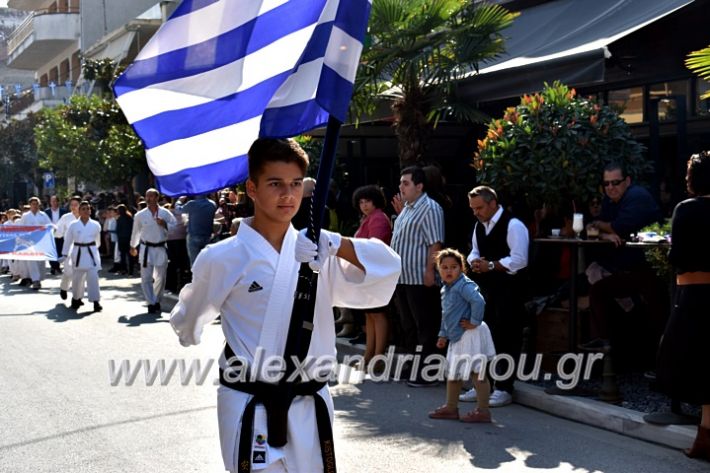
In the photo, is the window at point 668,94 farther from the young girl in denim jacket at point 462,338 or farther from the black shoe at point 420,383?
the young girl in denim jacket at point 462,338

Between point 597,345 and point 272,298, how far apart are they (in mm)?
5181

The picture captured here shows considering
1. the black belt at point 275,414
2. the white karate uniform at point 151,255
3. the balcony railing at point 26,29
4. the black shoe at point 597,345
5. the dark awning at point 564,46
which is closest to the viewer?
the black belt at point 275,414

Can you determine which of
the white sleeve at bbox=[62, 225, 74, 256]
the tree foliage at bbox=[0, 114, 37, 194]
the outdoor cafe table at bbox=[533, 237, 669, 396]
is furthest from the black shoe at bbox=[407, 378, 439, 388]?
the tree foliage at bbox=[0, 114, 37, 194]

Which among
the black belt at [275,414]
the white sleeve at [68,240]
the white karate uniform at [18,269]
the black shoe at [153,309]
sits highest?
the white sleeve at [68,240]

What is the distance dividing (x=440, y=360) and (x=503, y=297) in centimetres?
130

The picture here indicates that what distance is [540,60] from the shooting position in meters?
11.5

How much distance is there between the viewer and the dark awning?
1094 cm

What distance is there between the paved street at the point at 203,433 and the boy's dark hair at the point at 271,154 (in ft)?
10.9

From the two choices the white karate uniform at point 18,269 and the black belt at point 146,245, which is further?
the white karate uniform at point 18,269

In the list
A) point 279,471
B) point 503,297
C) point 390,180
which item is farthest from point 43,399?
point 390,180

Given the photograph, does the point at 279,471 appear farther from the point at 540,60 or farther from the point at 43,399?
the point at 540,60

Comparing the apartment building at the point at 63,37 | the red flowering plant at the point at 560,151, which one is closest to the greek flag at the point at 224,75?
the red flowering plant at the point at 560,151

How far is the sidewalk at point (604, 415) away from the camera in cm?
709

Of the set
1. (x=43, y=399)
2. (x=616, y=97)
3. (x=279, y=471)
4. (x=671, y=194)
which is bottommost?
(x=43, y=399)
